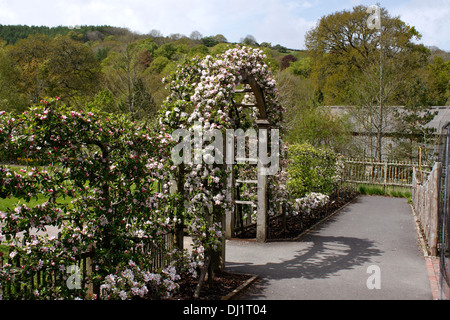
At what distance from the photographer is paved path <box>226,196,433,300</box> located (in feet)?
21.6

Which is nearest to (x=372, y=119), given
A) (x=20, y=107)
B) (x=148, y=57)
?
(x=20, y=107)

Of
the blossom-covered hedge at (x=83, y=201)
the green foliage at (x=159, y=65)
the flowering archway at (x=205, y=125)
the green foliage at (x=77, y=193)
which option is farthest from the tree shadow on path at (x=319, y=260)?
the green foliage at (x=159, y=65)

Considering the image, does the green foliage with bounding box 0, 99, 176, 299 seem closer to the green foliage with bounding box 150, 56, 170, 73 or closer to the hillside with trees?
the hillside with trees

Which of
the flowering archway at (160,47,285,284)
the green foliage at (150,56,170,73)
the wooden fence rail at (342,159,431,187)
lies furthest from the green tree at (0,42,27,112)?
the flowering archway at (160,47,285,284)

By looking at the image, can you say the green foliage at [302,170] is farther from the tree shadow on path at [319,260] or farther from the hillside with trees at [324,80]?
the hillside with trees at [324,80]

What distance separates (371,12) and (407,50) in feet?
15.3

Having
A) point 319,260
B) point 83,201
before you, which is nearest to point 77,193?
point 83,201

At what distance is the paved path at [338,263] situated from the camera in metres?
6.58

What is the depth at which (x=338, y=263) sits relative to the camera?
8.21m

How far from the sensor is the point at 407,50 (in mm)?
37719

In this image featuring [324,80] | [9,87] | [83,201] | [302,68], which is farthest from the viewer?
[302,68]

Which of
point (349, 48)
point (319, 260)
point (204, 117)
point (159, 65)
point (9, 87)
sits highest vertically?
point (159, 65)

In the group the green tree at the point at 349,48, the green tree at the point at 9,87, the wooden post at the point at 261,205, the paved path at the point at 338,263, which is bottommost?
the paved path at the point at 338,263

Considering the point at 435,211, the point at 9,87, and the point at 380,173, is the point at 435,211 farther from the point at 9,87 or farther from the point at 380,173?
the point at 9,87
